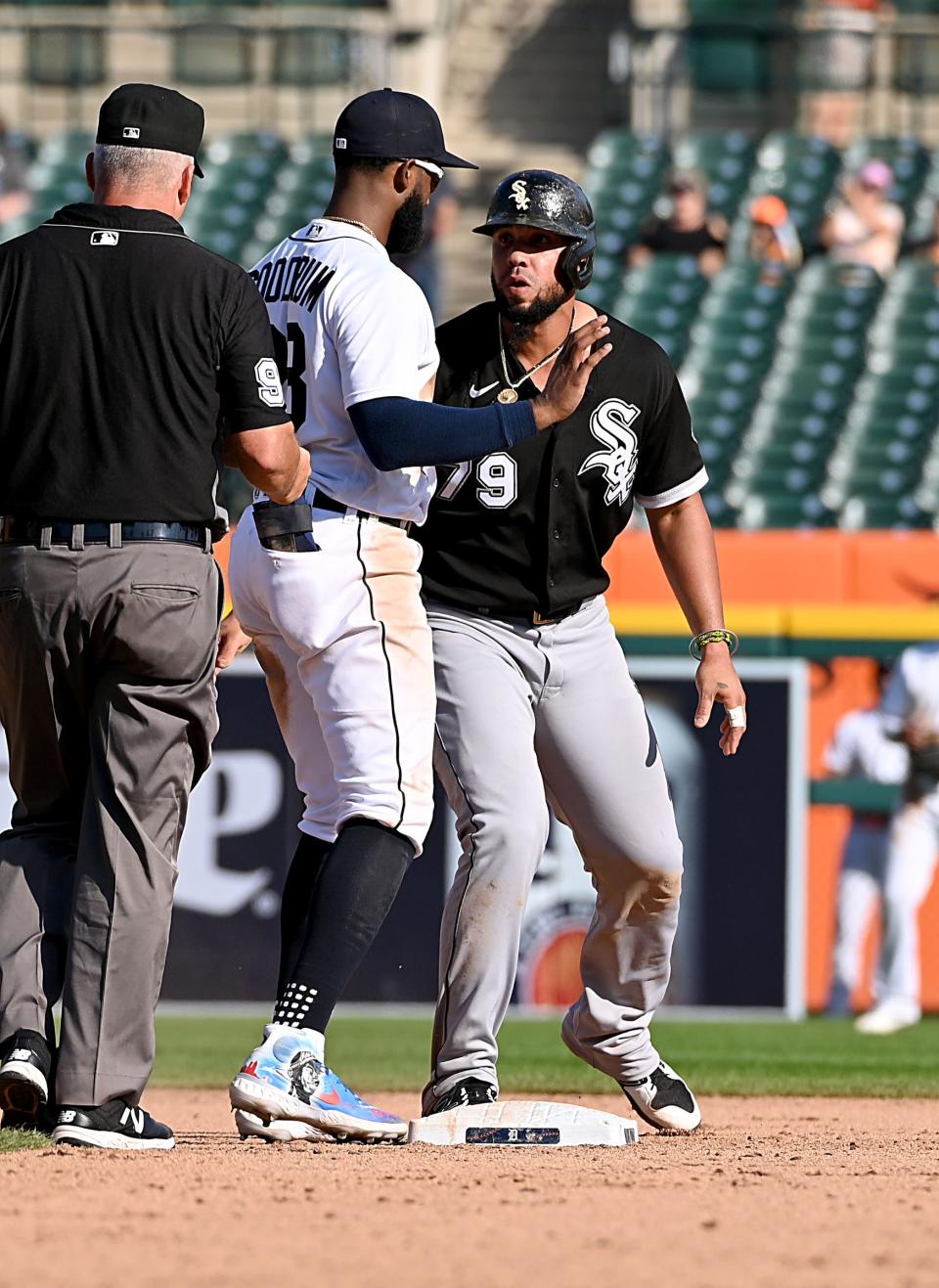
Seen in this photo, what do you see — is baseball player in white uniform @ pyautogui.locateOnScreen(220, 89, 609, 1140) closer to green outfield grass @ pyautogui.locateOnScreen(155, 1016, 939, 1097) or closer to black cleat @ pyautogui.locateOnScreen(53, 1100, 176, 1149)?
black cleat @ pyautogui.locateOnScreen(53, 1100, 176, 1149)

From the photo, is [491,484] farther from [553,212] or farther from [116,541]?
[116,541]

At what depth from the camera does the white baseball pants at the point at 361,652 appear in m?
4.05

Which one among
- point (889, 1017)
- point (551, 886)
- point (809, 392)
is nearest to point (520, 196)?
point (551, 886)

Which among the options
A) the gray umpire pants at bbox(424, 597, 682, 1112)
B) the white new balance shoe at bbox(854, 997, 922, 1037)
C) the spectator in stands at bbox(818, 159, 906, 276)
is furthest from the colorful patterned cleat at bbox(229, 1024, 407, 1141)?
the spectator in stands at bbox(818, 159, 906, 276)

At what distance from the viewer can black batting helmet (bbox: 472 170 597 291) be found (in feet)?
14.6

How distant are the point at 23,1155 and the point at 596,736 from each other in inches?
57.3

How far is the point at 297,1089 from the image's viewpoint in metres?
3.90

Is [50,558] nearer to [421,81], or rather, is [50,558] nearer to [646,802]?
[646,802]

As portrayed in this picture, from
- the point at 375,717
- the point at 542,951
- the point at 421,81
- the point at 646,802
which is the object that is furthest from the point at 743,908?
the point at 421,81

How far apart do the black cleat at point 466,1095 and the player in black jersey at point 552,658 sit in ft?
0.22

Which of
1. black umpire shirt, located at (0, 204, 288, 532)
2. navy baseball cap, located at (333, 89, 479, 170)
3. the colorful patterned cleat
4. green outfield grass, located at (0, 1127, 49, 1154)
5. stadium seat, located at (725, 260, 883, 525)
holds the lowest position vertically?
stadium seat, located at (725, 260, 883, 525)

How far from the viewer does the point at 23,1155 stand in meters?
3.72

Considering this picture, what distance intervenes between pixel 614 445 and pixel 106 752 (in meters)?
1.33

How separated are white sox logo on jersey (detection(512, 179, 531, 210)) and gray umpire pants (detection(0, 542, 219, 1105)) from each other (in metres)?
1.06
